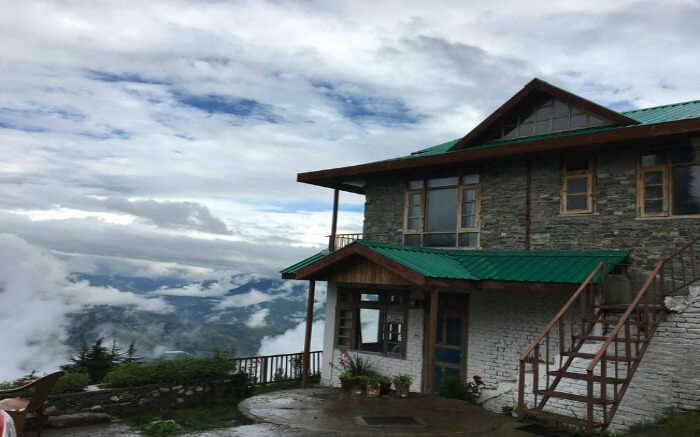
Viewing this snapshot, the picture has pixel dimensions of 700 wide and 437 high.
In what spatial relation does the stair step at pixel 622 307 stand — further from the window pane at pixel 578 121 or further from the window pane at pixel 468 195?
the window pane at pixel 578 121

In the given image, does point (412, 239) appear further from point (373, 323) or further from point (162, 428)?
point (162, 428)

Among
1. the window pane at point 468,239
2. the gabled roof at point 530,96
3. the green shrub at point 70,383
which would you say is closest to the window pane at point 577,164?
the gabled roof at point 530,96

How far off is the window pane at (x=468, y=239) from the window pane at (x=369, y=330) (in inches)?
121

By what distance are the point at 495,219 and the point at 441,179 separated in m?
2.21

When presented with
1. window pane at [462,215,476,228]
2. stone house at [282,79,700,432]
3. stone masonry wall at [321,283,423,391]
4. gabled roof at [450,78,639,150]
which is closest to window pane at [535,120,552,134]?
stone house at [282,79,700,432]

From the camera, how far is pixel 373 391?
44.7 ft

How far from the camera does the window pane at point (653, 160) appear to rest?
12.6 m

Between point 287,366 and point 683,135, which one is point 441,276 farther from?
point 287,366

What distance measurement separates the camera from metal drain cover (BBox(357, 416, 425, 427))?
10.5 meters

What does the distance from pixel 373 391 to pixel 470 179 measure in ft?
20.7

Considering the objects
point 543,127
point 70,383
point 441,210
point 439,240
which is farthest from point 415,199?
point 70,383

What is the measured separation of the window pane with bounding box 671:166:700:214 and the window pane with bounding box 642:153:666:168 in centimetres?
34

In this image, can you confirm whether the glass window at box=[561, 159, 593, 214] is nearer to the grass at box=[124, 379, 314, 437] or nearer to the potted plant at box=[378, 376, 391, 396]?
the potted plant at box=[378, 376, 391, 396]

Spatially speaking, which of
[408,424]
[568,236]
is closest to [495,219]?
[568,236]
